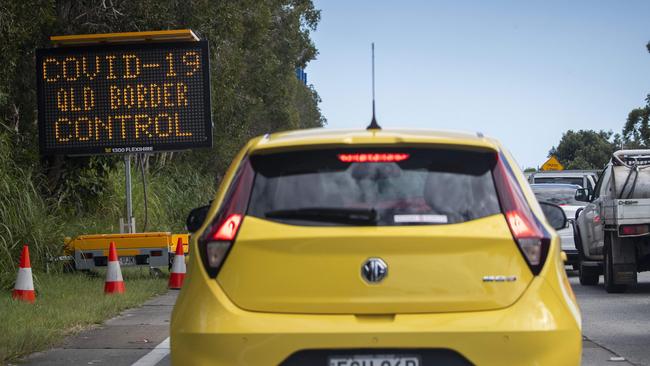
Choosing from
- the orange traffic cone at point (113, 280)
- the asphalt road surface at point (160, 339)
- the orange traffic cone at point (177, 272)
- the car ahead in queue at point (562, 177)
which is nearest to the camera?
the asphalt road surface at point (160, 339)

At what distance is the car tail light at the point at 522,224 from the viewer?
5465 mm

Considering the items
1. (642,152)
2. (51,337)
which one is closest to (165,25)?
(642,152)

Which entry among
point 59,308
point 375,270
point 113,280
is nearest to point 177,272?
point 113,280

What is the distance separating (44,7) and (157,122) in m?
3.10

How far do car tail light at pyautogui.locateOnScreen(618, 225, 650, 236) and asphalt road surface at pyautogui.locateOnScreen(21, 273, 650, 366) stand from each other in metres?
0.98

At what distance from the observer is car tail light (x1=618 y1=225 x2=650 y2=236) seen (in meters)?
15.4

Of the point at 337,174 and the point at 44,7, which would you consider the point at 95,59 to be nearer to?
the point at 44,7

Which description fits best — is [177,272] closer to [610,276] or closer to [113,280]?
[113,280]

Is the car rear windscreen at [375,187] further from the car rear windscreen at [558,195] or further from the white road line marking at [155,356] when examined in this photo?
the car rear windscreen at [558,195]

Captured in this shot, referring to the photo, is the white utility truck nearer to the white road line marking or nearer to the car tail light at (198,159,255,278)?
the white road line marking

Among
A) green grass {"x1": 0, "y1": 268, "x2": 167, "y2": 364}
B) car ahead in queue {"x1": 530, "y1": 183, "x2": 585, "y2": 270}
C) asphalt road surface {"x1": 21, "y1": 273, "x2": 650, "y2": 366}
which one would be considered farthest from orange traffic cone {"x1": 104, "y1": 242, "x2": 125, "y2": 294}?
car ahead in queue {"x1": 530, "y1": 183, "x2": 585, "y2": 270}

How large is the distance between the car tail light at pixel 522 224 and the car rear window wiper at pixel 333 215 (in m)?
0.61

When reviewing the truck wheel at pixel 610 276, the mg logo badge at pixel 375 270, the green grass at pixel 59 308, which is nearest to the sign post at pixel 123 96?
the green grass at pixel 59 308

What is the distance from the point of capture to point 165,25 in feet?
81.1
